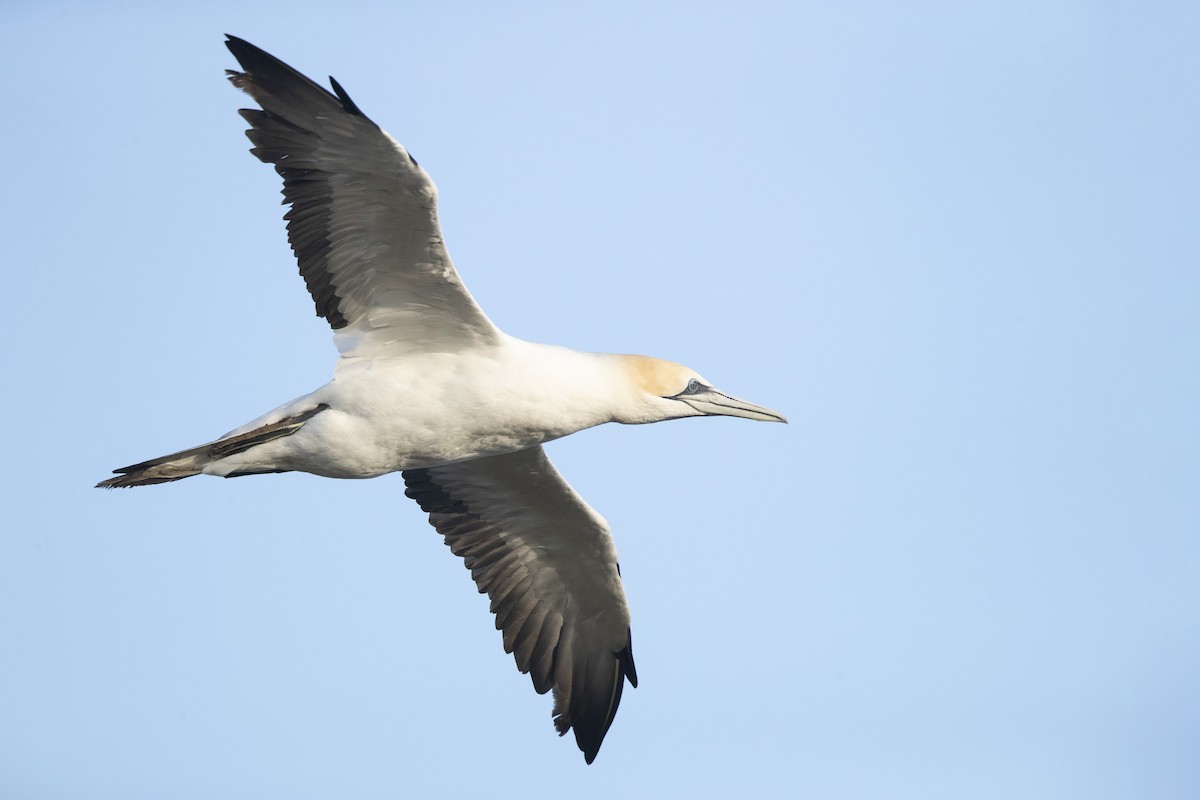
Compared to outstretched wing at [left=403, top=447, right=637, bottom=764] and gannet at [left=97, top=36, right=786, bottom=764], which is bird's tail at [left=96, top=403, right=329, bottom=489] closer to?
gannet at [left=97, top=36, right=786, bottom=764]

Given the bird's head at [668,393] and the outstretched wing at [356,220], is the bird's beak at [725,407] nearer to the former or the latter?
the bird's head at [668,393]

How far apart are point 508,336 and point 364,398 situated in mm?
1074

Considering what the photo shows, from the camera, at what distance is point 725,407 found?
11.2 m

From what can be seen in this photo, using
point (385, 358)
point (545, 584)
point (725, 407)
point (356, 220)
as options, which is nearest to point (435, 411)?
point (385, 358)

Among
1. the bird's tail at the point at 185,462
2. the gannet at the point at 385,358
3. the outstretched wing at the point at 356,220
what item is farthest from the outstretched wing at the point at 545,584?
the bird's tail at the point at 185,462

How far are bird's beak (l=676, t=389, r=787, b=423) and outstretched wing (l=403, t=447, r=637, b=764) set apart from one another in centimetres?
164

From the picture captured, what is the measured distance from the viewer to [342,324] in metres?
Answer: 10.9

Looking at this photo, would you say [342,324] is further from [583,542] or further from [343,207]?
[583,542]

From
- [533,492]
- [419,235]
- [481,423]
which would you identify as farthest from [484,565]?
[419,235]

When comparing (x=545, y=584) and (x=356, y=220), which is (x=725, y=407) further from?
(x=356, y=220)

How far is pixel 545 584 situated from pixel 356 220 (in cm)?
379

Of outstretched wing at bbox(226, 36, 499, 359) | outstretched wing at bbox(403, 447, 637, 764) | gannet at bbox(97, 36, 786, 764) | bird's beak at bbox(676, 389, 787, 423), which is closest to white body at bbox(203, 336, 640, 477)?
gannet at bbox(97, 36, 786, 764)

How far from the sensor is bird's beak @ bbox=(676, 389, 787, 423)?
11109 mm

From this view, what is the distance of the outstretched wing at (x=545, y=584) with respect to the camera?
1233 cm
